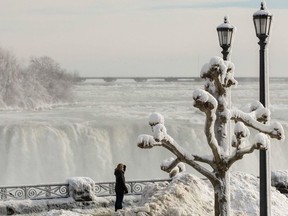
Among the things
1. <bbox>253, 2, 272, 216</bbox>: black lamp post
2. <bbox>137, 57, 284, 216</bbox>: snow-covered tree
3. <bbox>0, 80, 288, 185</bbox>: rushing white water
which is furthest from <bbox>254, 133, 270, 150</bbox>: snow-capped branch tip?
<bbox>0, 80, 288, 185</bbox>: rushing white water

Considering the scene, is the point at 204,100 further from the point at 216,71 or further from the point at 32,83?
the point at 32,83

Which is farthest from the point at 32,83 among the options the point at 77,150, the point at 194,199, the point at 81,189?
the point at 194,199

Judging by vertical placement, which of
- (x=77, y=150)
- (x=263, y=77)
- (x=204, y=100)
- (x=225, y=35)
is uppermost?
(x=225, y=35)

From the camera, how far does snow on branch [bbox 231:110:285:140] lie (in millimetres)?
9562

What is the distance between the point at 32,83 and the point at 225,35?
51.5m

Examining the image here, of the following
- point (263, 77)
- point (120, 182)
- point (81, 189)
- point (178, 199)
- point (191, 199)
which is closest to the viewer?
point (263, 77)

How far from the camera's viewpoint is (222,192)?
9750mm

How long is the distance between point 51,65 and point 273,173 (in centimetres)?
4834

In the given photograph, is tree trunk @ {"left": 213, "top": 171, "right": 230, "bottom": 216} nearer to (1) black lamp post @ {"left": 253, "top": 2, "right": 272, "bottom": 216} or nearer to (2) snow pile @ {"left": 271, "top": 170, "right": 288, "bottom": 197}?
(1) black lamp post @ {"left": 253, "top": 2, "right": 272, "bottom": 216}

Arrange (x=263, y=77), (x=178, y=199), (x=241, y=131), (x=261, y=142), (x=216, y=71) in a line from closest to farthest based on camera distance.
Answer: (x=261, y=142) < (x=216, y=71) < (x=241, y=131) < (x=263, y=77) < (x=178, y=199)

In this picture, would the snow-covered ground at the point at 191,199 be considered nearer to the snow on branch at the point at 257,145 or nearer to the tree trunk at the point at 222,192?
the tree trunk at the point at 222,192

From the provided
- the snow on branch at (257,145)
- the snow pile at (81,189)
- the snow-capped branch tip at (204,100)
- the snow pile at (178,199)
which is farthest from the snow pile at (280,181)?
the snow-capped branch tip at (204,100)

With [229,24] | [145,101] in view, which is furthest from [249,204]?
[145,101]

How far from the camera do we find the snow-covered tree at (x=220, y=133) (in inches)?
357
